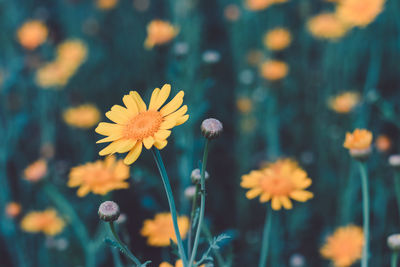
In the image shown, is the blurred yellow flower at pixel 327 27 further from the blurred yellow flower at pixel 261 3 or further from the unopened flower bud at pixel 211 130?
the unopened flower bud at pixel 211 130

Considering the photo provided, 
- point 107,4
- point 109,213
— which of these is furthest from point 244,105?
point 109,213

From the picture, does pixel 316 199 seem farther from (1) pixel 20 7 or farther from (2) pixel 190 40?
(1) pixel 20 7

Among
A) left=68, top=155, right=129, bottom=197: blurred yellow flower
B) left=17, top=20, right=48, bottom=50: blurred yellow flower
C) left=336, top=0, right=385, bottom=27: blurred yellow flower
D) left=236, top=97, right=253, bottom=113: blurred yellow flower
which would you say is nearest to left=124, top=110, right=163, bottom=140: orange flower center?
left=68, top=155, right=129, bottom=197: blurred yellow flower

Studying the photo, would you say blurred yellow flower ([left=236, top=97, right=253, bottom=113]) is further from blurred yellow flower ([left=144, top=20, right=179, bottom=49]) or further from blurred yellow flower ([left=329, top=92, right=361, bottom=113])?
blurred yellow flower ([left=144, top=20, right=179, bottom=49])

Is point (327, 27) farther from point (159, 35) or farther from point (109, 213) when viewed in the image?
point (109, 213)

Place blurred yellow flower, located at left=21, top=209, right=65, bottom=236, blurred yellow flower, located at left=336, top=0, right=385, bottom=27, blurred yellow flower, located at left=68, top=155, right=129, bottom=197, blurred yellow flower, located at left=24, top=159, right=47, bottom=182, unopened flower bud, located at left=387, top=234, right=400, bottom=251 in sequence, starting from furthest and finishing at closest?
blurred yellow flower, located at left=336, top=0, right=385, bottom=27 → blurred yellow flower, located at left=21, top=209, right=65, bottom=236 → blurred yellow flower, located at left=24, top=159, right=47, bottom=182 → blurred yellow flower, located at left=68, top=155, right=129, bottom=197 → unopened flower bud, located at left=387, top=234, right=400, bottom=251

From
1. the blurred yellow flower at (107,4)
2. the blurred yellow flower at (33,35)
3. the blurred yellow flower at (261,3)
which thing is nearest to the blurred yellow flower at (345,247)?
the blurred yellow flower at (261,3)

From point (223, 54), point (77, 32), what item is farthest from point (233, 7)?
point (77, 32)
